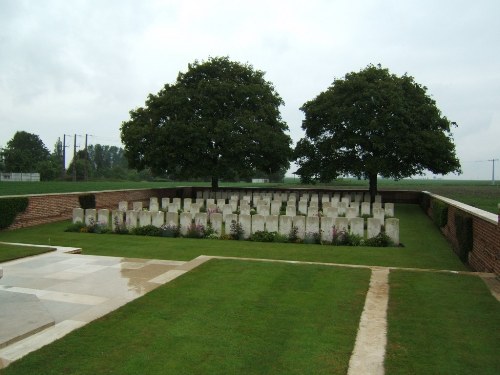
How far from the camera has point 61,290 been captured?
235 inches

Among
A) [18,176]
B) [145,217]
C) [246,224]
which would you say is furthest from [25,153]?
[246,224]

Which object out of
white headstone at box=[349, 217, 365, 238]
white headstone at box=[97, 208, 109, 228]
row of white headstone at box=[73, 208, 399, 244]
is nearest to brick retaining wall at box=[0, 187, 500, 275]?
row of white headstone at box=[73, 208, 399, 244]

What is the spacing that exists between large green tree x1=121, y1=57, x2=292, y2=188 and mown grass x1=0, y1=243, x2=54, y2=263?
45.6 ft

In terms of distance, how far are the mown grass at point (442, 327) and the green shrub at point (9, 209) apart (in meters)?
11.6

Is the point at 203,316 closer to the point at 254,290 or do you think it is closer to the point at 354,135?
the point at 254,290

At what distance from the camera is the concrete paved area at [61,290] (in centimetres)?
421

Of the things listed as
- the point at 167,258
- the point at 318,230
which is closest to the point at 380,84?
the point at 318,230

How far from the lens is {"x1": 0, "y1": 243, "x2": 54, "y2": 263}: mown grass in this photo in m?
8.14

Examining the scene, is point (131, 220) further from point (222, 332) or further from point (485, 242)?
point (485, 242)

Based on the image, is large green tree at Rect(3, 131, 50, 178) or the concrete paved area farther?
large green tree at Rect(3, 131, 50, 178)

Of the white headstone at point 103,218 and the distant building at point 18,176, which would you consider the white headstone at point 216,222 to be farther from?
the distant building at point 18,176

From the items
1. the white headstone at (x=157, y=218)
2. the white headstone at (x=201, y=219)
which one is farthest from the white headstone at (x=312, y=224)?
the white headstone at (x=157, y=218)

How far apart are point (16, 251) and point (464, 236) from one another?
30.1 feet

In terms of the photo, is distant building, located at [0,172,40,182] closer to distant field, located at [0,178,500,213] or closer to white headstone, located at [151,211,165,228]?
distant field, located at [0,178,500,213]
